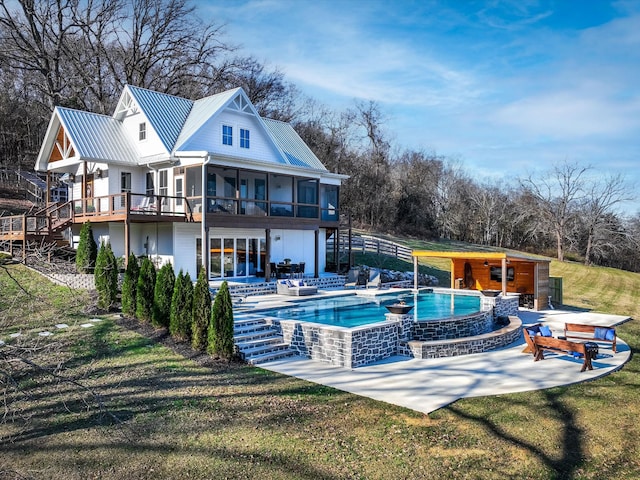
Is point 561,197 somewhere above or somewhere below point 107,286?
above

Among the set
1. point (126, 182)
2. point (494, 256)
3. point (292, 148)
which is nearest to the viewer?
point (494, 256)

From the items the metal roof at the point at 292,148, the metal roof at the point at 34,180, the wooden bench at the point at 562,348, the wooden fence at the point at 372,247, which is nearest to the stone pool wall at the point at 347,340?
the wooden bench at the point at 562,348

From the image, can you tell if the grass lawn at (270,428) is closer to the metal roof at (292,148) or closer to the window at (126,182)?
the window at (126,182)

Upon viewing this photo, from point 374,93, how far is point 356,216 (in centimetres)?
1226

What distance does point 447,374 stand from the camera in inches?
394

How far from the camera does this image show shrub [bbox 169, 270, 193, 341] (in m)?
11.5

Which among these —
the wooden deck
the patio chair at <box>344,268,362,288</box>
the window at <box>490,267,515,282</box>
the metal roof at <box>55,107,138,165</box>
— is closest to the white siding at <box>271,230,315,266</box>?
the patio chair at <box>344,268,362,288</box>

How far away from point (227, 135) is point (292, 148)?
15.8 ft

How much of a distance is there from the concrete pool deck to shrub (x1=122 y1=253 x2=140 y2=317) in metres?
5.10

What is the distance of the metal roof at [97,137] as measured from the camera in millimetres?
19406

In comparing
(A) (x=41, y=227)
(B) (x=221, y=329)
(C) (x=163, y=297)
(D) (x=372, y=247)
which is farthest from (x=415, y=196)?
(B) (x=221, y=329)

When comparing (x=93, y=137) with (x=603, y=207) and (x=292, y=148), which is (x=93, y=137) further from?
(x=603, y=207)

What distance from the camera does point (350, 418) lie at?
748 cm

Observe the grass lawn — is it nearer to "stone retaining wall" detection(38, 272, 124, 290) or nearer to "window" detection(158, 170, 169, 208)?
"stone retaining wall" detection(38, 272, 124, 290)
